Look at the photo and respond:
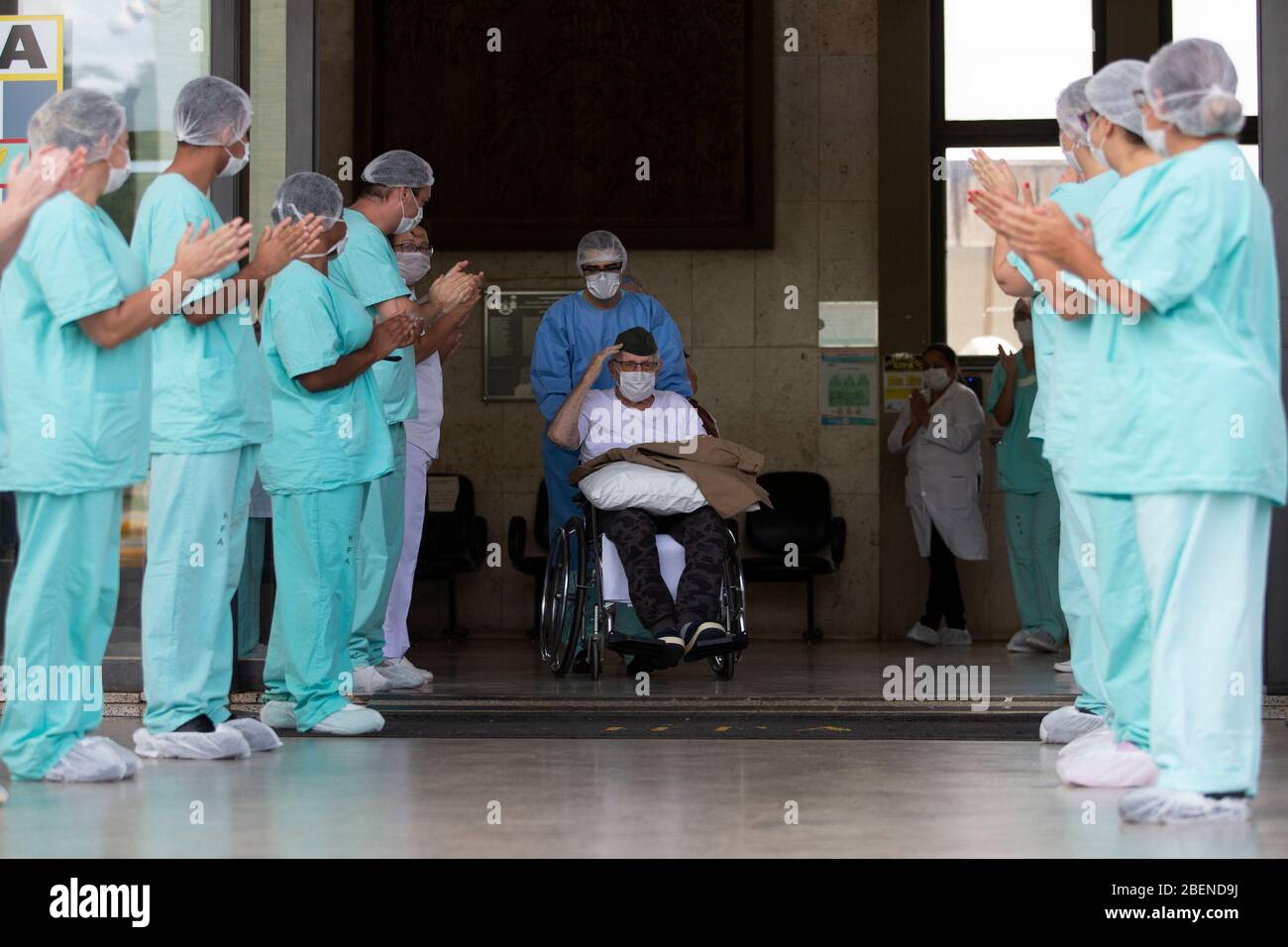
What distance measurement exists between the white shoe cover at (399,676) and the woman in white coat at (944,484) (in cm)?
334

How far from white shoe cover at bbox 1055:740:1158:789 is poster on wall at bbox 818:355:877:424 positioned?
17.4 feet

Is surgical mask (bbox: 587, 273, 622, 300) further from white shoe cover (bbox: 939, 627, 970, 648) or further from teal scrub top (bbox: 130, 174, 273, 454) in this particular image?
white shoe cover (bbox: 939, 627, 970, 648)

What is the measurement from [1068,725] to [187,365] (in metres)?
2.31

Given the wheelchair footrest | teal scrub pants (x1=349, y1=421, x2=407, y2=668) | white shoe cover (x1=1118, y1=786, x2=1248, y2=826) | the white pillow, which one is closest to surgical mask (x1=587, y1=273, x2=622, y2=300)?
the white pillow

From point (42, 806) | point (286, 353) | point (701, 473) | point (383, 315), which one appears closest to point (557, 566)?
point (701, 473)

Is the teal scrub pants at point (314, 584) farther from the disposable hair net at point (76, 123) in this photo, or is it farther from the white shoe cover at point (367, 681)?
the disposable hair net at point (76, 123)

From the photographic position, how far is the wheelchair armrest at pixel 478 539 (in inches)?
335

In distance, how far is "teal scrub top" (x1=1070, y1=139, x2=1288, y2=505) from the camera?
2918mm

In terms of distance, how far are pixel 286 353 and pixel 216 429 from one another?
21.1 inches

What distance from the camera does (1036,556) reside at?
7492 millimetres

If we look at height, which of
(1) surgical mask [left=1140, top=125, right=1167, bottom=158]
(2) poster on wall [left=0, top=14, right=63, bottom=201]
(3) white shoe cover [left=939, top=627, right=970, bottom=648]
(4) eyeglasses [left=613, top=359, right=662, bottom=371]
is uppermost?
(2) poster on wall [left=0, top=14, right=63, bottom=201]

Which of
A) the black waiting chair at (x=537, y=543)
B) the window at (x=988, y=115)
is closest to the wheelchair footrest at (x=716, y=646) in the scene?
the black waiting chair at (x=537, y=543)

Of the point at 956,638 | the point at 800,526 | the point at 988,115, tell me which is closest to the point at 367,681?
the point at 800,526
